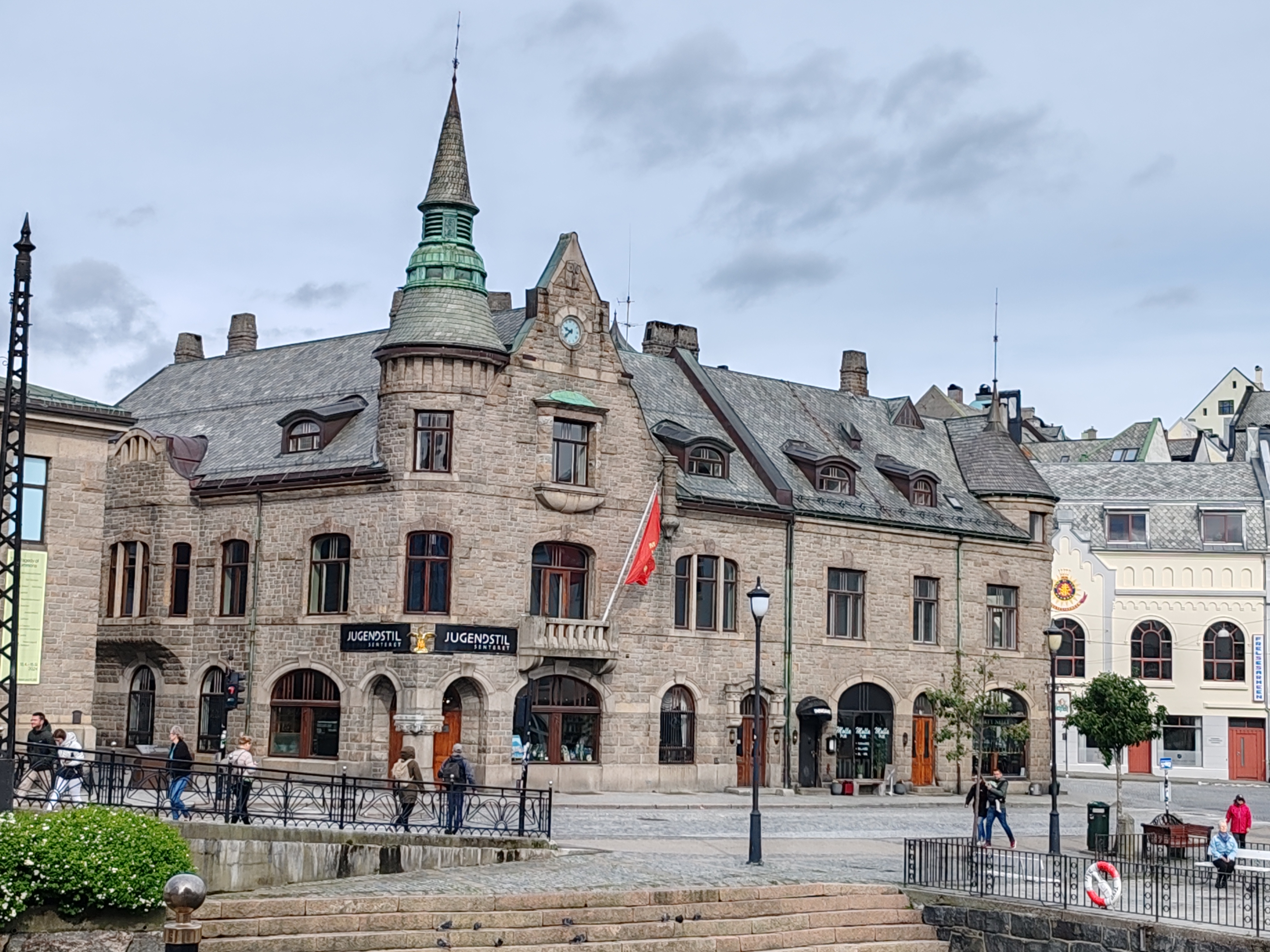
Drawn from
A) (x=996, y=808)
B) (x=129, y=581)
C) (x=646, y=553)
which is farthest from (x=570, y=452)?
(x=996, y=808)

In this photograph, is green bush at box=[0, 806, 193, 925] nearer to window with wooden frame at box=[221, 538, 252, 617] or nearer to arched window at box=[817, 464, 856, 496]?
window with wooden frame at box=[221, 538, 252, 617]

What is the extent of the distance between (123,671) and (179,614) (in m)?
2.76

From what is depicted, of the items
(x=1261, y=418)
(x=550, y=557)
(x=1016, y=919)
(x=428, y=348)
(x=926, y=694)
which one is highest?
(x=1261, y=418)

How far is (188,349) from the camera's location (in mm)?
58625

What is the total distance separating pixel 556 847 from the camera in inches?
1164

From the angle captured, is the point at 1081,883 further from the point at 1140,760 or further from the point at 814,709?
the point at 1140,760

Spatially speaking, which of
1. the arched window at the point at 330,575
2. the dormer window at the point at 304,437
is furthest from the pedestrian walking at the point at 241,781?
the dormer window at the point at 304,437

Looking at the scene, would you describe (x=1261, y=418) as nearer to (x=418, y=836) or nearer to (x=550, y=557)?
(x=550, y=557)

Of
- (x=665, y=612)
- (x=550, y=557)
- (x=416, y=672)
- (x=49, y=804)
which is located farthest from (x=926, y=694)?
(x=49, y=804)

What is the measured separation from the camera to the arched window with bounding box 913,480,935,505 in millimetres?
54219

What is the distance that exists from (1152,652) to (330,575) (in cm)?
3618

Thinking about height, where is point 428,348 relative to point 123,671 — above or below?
above

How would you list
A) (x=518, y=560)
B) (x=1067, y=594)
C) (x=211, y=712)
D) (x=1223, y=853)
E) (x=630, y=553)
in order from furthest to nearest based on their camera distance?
(x=1067, y=594) < (x=211, y=712) < (x=630, y=553) < (x=518, y=560) < (x=1223, y=853)

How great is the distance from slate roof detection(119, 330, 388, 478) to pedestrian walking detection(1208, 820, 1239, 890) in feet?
74.5
